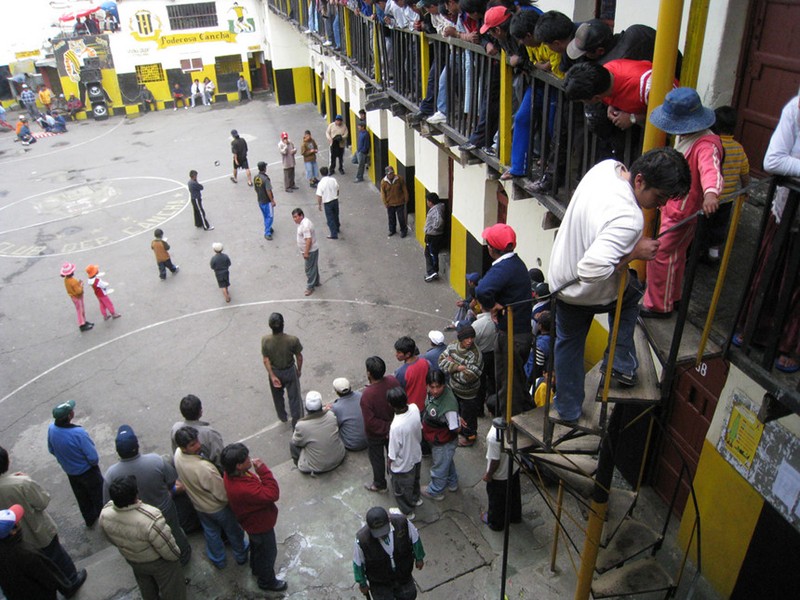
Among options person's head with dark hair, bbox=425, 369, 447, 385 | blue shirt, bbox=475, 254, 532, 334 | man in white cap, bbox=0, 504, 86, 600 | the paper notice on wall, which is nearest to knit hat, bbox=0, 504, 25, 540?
man in white cap, bbox=0, 504, 86, 600

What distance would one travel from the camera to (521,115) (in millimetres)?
7117

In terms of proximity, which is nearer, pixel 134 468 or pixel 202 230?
pixel 134 468

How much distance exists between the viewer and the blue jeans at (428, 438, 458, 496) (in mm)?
6914

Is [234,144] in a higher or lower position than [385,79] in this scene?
lower

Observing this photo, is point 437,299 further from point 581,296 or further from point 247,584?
point 581,296

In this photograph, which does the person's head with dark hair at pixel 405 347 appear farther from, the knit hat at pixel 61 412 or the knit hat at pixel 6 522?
Answer: the knit hat at pixel 6 522

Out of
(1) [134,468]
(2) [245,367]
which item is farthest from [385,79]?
(1) [134,468]

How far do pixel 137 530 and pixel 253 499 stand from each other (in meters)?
1.00

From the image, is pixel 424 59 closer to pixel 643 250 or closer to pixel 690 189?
pixel 690 189

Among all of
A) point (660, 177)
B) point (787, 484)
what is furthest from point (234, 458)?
point (787, 484)

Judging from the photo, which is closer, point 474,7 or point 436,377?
point 436,377

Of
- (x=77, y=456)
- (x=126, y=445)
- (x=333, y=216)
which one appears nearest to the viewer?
(x=126, y=445)

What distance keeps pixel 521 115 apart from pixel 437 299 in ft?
18.5

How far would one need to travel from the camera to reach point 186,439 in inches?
237
